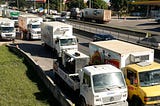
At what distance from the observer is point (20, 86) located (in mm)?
21406

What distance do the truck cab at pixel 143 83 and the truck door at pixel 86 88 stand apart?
221 centimetres

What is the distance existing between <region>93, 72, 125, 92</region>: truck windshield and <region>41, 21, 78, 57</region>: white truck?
47.1ft

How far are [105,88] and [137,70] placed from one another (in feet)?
6.43

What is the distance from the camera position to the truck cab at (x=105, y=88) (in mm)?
14641

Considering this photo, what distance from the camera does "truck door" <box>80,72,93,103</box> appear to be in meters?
14.9

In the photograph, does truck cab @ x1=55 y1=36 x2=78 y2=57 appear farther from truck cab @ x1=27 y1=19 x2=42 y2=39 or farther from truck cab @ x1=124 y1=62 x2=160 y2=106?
truck cab @ x1=124 y1=62 x2=160 y2=106

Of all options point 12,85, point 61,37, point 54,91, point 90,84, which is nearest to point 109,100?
point 90,84

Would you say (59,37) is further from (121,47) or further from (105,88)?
(105,88)

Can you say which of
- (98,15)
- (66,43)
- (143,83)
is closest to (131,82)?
(143,83)

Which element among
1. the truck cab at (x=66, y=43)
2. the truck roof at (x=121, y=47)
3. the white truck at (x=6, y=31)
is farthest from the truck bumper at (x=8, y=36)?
the truck roof at (x=121, y=47)

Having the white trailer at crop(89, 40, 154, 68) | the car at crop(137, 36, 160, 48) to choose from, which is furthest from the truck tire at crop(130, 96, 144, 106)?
the car at crop(137, 36, 160, 48)

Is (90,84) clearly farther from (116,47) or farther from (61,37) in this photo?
(61,37)

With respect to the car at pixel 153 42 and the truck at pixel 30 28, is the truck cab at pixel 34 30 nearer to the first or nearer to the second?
the truck at pixel 30 28

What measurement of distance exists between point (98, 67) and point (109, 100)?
188 cm
